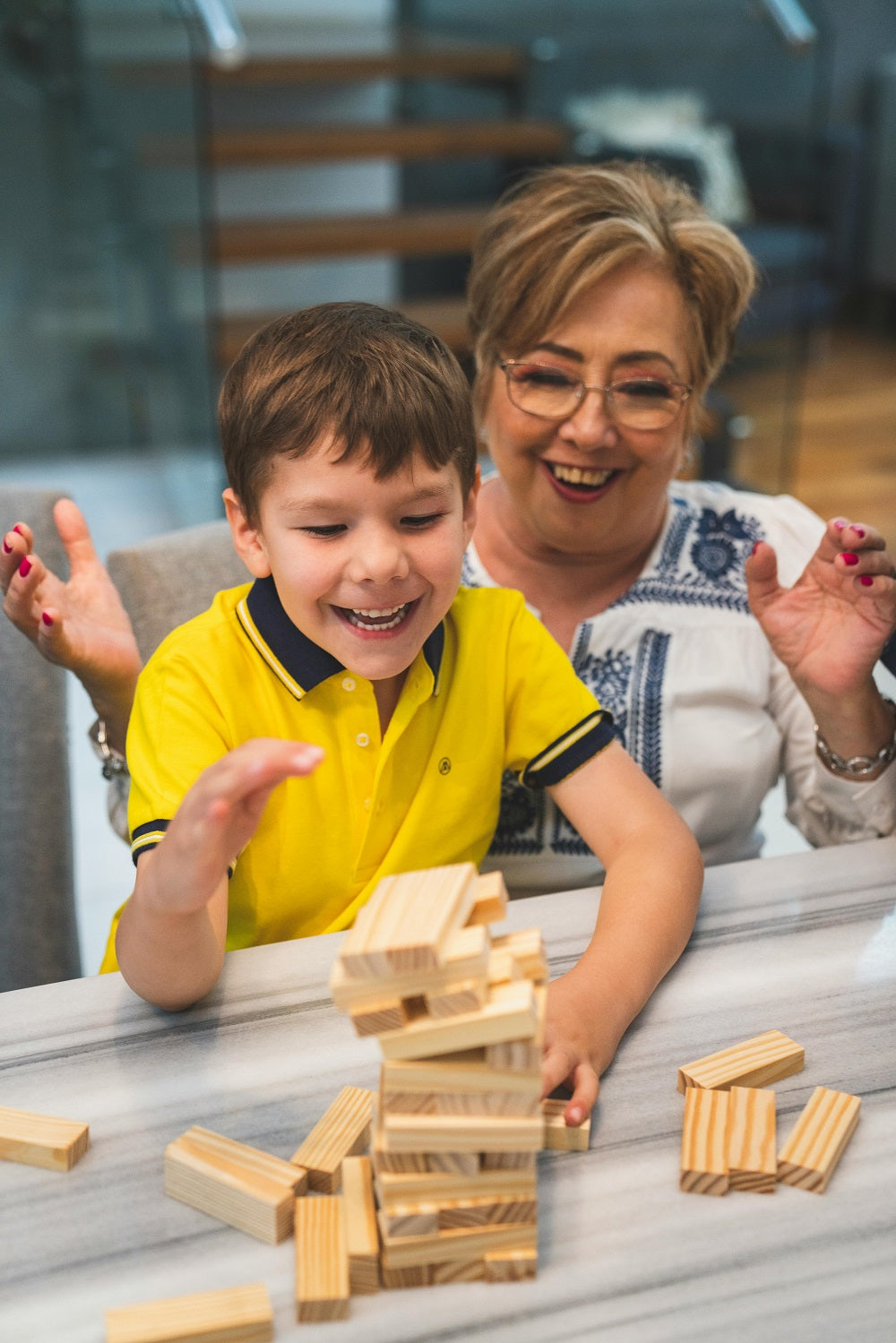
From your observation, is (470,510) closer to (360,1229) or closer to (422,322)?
(360,1229)

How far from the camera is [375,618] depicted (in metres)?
1.06

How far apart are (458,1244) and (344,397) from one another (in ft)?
1.92

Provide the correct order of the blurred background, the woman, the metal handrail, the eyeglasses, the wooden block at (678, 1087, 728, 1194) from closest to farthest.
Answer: the wooden block at (678, 1087, 728, 1194) < the woman < the eyeglasses < the metal handrail < the blurred background

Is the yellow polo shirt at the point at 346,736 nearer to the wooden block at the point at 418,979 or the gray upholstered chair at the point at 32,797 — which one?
the gray upholstered chair at the point at 32,797

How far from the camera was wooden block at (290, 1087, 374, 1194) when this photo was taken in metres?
0.83

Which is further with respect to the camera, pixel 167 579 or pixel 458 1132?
pixel 167 579

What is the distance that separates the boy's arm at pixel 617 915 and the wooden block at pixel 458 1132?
13 cm

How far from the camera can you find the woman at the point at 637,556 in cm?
134

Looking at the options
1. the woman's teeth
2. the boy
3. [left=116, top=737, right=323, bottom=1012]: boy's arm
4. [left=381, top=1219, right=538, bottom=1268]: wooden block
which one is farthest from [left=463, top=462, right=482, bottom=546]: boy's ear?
[left=381, top=1219, right=538, bottom=1268]: wooden block

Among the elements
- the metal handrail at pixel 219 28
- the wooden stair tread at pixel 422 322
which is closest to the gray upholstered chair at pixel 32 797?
the metal handrail at pixel 219 28

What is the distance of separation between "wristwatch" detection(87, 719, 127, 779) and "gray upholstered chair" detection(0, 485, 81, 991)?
0.09 m

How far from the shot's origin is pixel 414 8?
17.1 feet

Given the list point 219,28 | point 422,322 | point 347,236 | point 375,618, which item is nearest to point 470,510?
point 375,618

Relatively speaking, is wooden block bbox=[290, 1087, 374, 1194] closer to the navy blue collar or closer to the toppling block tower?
the toppling block tower
